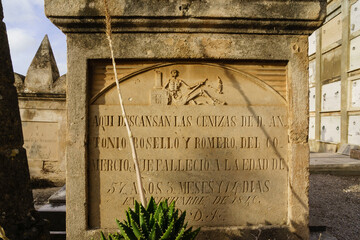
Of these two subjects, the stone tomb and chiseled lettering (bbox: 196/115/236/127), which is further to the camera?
chiseled lettering (bbox: 196/115/236/127)

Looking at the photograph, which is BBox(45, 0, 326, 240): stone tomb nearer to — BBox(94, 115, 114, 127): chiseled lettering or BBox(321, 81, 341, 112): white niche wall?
BBox(94, 115, 114, 127): chiseled lettering

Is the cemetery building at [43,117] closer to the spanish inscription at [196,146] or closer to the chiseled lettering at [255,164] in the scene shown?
the spanish inscription at [196,146]

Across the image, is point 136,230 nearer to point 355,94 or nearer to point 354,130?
point 354,130

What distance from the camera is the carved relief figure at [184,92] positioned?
2.16 m

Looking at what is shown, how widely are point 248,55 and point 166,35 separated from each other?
Result: 81cm

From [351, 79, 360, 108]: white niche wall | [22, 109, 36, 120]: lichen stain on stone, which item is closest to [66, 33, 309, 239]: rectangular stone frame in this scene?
[22, 109, 36, 120]: lichen stain on stone

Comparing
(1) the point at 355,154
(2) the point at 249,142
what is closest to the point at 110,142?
(2) the point at 249,142

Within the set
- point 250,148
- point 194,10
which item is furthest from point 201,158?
point 194,10

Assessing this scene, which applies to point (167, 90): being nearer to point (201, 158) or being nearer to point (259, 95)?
point (201, 158)

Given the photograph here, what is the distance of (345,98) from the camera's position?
28.2ft

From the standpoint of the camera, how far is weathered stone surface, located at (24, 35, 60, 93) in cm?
458

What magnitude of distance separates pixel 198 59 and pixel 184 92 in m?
0.35

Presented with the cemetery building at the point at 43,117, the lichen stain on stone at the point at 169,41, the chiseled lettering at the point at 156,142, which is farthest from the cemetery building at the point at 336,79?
the cemetery building at the point at 43,117

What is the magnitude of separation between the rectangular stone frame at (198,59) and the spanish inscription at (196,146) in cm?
9
